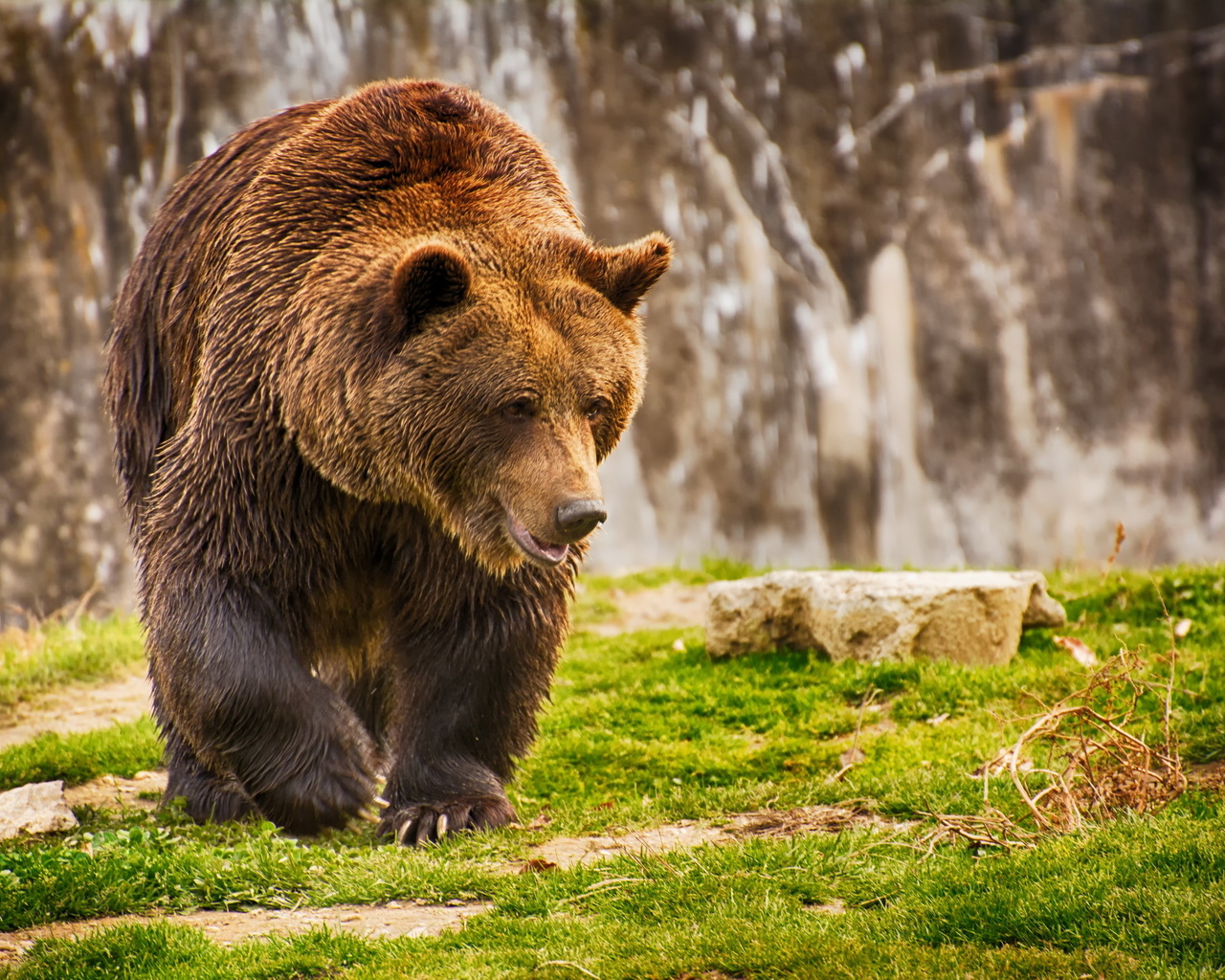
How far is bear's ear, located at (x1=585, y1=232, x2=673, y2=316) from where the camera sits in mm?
5168

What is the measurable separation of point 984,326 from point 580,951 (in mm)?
10926

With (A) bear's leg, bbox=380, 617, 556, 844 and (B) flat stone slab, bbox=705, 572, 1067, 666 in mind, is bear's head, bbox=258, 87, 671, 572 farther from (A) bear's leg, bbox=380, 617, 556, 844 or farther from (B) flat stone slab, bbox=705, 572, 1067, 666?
(B) flat stone slab, bbox=705, 572, 1067, 666

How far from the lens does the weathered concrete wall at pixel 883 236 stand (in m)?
13.4

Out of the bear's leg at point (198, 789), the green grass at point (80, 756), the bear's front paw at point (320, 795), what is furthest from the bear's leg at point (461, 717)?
the green grass at point (80, 756)

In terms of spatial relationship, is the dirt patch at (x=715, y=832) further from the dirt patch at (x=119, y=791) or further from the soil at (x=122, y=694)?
the soil at (x=122, y=694)

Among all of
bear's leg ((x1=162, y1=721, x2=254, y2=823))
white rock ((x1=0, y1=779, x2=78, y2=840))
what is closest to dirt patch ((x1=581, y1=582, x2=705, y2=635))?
bear's leg ((x1=162, y1=721, x2=254, y2=823))

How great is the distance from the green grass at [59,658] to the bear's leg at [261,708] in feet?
10.2

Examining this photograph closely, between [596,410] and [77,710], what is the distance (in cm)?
453

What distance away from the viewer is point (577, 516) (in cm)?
460

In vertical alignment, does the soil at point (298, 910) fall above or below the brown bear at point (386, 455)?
below

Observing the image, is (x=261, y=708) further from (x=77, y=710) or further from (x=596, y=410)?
(x=77, y=710)

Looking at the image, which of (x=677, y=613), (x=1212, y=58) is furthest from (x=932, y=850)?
(x=1212, y=58)

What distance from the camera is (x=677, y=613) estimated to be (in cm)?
980

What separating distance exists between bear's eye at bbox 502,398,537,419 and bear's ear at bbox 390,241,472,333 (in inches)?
16.6
